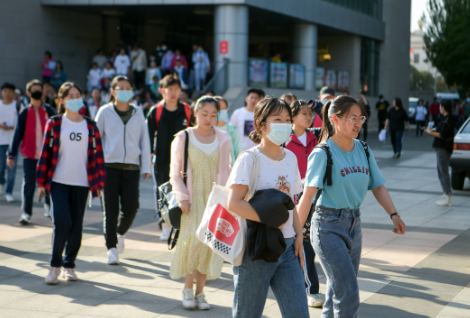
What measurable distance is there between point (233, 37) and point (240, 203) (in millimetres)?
22081

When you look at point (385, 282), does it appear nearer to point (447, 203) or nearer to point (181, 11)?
point (447, 203)

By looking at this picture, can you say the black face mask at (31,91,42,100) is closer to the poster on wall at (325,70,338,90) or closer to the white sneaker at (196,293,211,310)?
the white sneaker at (196,293,211,310)

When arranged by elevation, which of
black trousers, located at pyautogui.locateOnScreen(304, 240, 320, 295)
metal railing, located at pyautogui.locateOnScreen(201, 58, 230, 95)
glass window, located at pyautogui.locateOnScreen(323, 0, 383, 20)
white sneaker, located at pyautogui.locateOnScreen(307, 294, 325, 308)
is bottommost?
white sneaker, located at pyautogui.locateOnScreen(307, 294, 325, 308)

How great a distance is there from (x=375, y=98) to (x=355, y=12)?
692 centimetres

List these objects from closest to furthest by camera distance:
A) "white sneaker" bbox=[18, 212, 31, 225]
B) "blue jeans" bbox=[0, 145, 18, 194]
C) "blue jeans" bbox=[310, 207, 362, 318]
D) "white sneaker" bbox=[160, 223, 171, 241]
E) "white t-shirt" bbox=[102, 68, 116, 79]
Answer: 1. "blue jeans" bbox=[310, 207, 362, 318]
2. "white sneaker" bbox=[160, 223, 171, 241]
3. "white sneaker" bbox=[18, 212, 31, 225]
4. "blue jeans" bbox=[0, 145, 18, 194]
5. "white t-shirt" bbox=[102, 68, 116, 79]

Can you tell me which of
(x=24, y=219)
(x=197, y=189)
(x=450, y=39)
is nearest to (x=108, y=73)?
(x=24, y=219)

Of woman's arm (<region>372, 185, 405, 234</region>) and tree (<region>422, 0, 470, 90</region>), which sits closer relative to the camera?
woman's arm (<region>372, 185, 405, 234</region>)

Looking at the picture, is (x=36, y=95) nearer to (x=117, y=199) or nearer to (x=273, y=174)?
(x=117, y=199)

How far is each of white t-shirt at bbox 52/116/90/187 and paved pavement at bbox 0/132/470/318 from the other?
1015 millimetres

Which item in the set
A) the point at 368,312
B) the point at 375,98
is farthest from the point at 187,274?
the point at 375,98

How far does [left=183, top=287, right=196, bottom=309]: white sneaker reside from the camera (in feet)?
17.5

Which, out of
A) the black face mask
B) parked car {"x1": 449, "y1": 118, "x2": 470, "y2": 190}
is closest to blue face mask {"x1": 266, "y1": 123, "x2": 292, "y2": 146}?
the black face mask

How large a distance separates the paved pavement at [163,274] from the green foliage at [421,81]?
89691 mm

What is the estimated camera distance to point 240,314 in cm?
382
